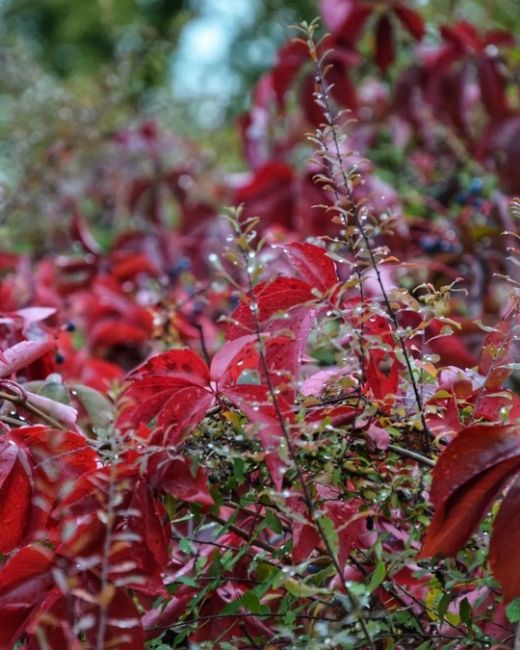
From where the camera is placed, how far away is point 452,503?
687 mm

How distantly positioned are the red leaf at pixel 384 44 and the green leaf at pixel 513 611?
1453 millimetres

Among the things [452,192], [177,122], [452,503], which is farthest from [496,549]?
[177,122]

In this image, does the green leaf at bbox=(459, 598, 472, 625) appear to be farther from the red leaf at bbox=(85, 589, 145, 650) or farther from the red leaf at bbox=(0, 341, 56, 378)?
the red leaf at bbox=(0, 341, 56, 378)

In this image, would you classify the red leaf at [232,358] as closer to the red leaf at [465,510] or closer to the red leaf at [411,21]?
the red leaf at [465,510]

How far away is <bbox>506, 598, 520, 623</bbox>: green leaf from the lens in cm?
70

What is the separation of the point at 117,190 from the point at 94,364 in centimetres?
161

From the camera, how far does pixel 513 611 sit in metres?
0.70

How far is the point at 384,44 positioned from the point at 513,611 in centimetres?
149

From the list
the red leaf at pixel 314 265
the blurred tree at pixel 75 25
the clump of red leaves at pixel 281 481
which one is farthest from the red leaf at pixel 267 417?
the blurred tree at pixel 75 25

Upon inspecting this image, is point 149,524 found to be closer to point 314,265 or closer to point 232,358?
point 232,358

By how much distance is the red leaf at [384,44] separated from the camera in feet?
6.52

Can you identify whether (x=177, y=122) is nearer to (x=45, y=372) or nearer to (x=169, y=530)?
(x=45, y=372)

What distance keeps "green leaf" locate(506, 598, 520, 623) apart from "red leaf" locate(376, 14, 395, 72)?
1453mm

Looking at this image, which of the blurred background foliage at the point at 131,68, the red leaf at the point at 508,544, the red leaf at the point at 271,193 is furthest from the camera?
the blurred background foliage at the point at 131,68
